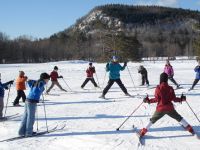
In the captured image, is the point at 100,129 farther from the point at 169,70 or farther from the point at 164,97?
the point at 169,70

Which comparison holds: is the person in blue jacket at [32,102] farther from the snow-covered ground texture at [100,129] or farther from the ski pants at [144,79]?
the ski pants at [144,79]

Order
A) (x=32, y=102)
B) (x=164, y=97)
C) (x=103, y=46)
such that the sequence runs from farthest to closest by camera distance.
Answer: (x=103, y=46) → (x=32, y=102) → (x=164, y=97)

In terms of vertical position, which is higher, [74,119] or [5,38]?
[5,38]

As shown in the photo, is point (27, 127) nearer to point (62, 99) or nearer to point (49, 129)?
point (49, 129)

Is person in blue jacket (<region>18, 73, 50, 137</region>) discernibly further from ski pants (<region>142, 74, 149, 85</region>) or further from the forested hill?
the forested hill

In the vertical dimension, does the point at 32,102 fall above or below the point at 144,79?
above

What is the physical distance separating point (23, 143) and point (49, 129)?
1.45m

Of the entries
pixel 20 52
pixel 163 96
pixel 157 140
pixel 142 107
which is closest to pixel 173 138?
pixel 157 140

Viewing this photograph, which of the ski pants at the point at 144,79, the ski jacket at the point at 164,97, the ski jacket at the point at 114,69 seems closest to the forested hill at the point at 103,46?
the ski pants at the point at 144,79

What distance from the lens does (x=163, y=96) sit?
26.5 ft

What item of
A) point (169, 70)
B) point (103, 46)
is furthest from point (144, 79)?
point (103, 46)

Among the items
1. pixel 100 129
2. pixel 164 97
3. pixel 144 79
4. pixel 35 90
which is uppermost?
pixel 35 90

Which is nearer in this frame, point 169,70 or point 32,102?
point 32,102

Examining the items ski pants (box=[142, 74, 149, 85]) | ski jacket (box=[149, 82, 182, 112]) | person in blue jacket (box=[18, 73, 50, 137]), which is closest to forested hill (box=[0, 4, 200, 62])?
ski pants (box=[142, 74, 149, 85])
